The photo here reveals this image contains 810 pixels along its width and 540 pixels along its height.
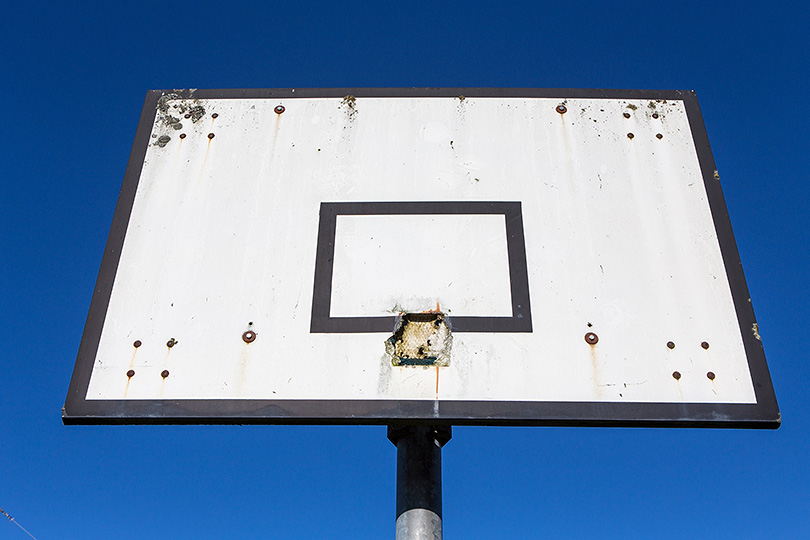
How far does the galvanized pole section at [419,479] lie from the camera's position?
1.94 m

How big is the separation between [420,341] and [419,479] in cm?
41

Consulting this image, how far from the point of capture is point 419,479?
202 cm

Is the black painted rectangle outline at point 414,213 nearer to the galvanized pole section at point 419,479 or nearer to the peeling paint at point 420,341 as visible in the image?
the peeling paint at point 420,341

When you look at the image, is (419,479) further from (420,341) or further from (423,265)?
(423,265)

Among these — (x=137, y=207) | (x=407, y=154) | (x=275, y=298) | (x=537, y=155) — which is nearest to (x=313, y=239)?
(x=275, y=298)

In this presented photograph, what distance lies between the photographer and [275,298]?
89.0 inches

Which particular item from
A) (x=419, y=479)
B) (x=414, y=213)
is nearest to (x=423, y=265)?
(x=414, y=213)

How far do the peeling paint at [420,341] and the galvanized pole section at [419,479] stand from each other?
8.6 inches

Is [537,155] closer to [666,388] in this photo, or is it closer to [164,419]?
[666,388]

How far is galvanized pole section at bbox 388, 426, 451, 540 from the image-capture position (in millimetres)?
1944

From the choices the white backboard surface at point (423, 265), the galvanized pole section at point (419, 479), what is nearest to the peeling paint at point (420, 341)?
the white backboard surface at point (423, 265)

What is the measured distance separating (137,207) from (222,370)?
83 centimetres

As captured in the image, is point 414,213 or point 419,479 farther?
point 414,213

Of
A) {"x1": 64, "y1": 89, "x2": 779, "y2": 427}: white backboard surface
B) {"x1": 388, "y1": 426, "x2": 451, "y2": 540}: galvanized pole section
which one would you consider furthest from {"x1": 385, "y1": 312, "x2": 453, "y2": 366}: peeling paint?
{"x1": 388, "y1": 426, "x2": 451, "y2": 540}: galvanized pole section
